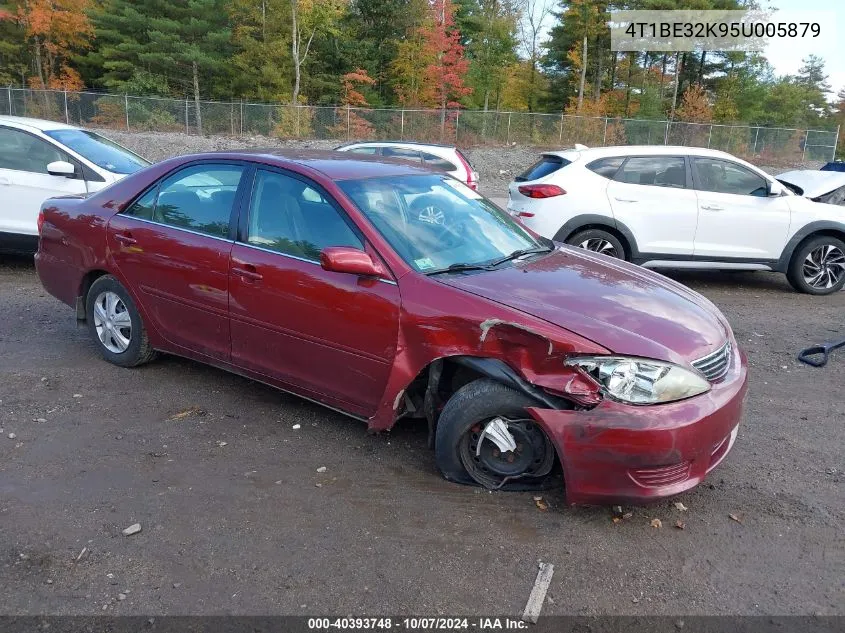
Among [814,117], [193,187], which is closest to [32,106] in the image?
[193,187]

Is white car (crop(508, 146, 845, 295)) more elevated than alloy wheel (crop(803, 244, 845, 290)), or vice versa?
white car (crop(508, 146, 845, 295))

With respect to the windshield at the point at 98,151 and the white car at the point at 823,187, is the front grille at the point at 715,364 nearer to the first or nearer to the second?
the white car at the point at 823,187

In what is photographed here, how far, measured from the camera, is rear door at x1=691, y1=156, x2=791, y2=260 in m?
8.16

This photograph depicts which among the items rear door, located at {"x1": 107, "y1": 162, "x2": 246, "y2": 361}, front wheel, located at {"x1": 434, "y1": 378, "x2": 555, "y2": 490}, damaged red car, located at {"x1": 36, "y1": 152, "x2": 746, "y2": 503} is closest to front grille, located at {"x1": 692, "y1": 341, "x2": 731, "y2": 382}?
damaged red car, located at {"x1": 36, "y1": 152, "x2": 746, "y2": 503}

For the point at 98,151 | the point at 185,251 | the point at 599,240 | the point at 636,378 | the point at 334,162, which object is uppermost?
the point at 334,162

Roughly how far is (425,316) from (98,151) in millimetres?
6566

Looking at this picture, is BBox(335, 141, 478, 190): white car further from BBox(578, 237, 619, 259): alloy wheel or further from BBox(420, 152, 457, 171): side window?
BBox(578, 237, 619, 259): alloy wheel

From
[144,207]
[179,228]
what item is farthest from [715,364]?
[144,207]

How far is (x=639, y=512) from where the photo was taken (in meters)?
3.40

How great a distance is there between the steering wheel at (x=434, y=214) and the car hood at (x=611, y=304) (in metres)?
0.46

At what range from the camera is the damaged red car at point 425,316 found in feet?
10.3

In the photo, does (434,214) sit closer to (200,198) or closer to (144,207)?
(200,198)

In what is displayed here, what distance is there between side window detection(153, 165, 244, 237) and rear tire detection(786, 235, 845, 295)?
23.1ft

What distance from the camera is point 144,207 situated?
483cm
